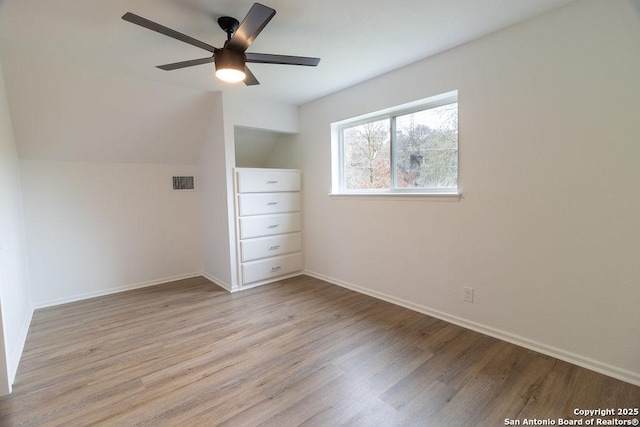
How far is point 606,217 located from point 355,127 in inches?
91.7

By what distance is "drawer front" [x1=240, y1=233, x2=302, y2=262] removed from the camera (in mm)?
3471

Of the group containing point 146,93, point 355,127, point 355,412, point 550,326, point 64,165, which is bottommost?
point 355,412

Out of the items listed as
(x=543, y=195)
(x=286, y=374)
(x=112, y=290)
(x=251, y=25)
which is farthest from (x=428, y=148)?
(x=112, y=290)

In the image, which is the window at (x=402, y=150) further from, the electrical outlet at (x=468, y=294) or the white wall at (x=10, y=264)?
the white wall at (x=10, y=264)

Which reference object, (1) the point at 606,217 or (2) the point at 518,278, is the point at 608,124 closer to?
(1) the point at 606,217

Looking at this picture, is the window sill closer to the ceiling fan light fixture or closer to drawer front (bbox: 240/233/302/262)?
drawer front (bbox: 240/233/302/262)

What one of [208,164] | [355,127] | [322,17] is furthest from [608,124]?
[208,164]

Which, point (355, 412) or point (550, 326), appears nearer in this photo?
point (355, 412)

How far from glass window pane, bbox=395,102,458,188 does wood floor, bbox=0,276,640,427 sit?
4.13 feet

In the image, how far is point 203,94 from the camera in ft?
10.6

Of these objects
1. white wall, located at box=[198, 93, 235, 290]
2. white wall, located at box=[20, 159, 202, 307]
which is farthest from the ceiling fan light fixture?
white wall, located at box=[20, 159, 202, 307]

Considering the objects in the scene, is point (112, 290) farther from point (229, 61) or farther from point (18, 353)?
point (229, 61)

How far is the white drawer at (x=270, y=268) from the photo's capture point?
137 inches

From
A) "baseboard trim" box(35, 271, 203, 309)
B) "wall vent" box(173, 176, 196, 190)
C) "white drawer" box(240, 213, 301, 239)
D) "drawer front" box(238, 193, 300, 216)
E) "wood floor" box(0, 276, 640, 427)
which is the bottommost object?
"wood floor" box(0, 276, 640, 427)
